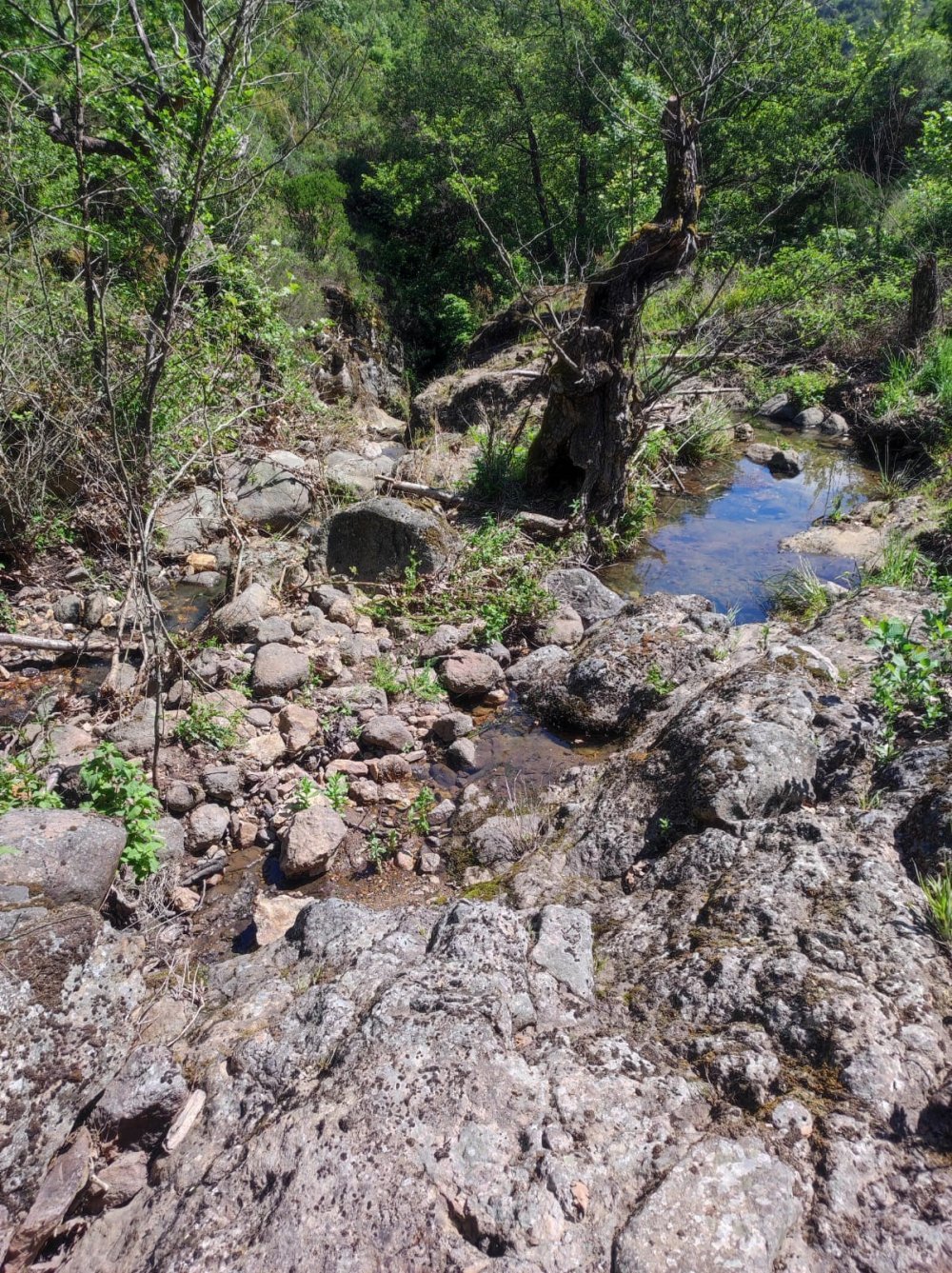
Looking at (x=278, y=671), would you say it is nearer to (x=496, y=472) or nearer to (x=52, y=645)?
(x=52, y=645)

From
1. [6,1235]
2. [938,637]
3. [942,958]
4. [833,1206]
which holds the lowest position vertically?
[6,1235]

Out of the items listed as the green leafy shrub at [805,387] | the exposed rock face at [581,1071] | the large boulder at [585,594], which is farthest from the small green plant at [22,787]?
the green leafy shrub at [805,387]

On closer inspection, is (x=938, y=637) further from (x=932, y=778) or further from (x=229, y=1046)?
(x=229, y=1046)

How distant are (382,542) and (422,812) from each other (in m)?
3.02

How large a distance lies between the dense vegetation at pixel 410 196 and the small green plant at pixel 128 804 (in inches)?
40.1

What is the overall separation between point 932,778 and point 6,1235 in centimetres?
281

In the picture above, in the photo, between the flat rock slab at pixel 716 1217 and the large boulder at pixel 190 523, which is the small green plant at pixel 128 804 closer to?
the flat rock slab at pixel 716 1217

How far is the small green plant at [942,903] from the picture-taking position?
6.29ft

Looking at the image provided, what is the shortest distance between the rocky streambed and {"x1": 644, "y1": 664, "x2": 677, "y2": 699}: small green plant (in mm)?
780

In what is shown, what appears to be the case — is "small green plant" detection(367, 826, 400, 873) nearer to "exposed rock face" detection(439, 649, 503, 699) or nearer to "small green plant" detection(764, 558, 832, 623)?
"exposed rock face" detection(439, 649, 503, 699)

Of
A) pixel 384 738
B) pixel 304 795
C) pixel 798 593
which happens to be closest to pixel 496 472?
pixel 798 593

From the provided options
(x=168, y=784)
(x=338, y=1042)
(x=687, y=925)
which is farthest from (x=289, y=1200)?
(x=168, y=784)

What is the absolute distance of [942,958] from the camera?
188cm

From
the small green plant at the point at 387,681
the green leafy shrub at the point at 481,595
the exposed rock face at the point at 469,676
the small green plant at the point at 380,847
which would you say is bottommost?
the small green plant at the point at 380,847
